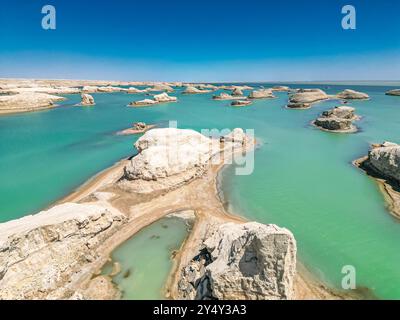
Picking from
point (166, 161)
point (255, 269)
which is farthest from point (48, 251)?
point (166, 161)

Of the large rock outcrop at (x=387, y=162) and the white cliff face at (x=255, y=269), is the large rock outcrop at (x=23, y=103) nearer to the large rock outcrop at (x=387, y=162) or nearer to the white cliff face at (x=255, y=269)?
the white cliff face at (x=255, y=269)

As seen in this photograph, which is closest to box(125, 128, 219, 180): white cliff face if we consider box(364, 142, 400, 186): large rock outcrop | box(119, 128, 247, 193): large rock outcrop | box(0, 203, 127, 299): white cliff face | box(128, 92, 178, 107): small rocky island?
box(119, 128, 247, 193): large rock outcrop

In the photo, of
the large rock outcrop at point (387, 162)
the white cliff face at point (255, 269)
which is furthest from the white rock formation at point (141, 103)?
the white cliff face at point (255, 269)

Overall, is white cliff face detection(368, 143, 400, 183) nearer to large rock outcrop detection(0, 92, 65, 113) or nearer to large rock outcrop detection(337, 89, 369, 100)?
large rock outcrop detection(0, 92, 65, 113)

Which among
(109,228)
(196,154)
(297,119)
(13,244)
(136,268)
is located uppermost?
(297,119)

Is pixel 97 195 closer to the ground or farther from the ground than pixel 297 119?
closer to the ground
